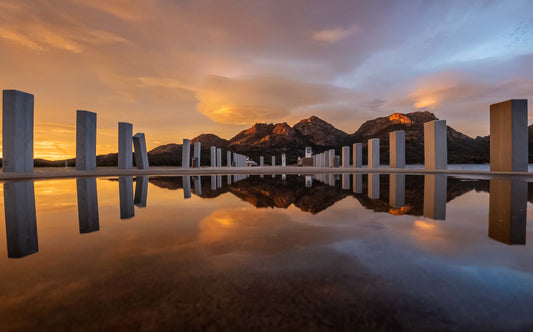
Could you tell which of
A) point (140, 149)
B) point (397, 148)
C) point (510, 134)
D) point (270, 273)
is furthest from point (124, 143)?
point (510, 134)

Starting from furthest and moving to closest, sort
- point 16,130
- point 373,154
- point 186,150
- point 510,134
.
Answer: point 186,150 < point 373,154 < point 16,130 < point 510,134

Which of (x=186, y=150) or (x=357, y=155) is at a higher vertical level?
(x=186, y=150)

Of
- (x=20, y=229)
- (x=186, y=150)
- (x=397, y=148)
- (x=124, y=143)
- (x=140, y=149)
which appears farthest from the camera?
(x=186, y=150)

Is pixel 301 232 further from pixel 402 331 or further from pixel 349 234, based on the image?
pixel 402 331

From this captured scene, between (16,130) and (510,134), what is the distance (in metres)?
31.1

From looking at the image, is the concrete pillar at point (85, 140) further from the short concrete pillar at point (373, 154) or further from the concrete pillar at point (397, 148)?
the short concrete pillar at point (373, 154)

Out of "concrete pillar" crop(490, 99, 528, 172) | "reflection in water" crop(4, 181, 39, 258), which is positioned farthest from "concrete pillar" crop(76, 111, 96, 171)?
"concrete pillar" crop(490, 99, 528, 172)

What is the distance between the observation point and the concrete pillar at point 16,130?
15.8 meters

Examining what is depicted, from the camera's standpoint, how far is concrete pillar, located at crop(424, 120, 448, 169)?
58.2 feet

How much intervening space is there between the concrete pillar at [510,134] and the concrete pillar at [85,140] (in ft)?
96.8

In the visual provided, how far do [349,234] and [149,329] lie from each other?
293 centimetres

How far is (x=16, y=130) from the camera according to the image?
16.0 metres

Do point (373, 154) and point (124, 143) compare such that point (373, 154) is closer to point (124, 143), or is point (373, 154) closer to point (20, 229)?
point (124, 143)

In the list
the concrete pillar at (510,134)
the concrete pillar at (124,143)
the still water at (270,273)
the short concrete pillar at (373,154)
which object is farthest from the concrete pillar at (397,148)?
the concrete pillar at (124,143)
